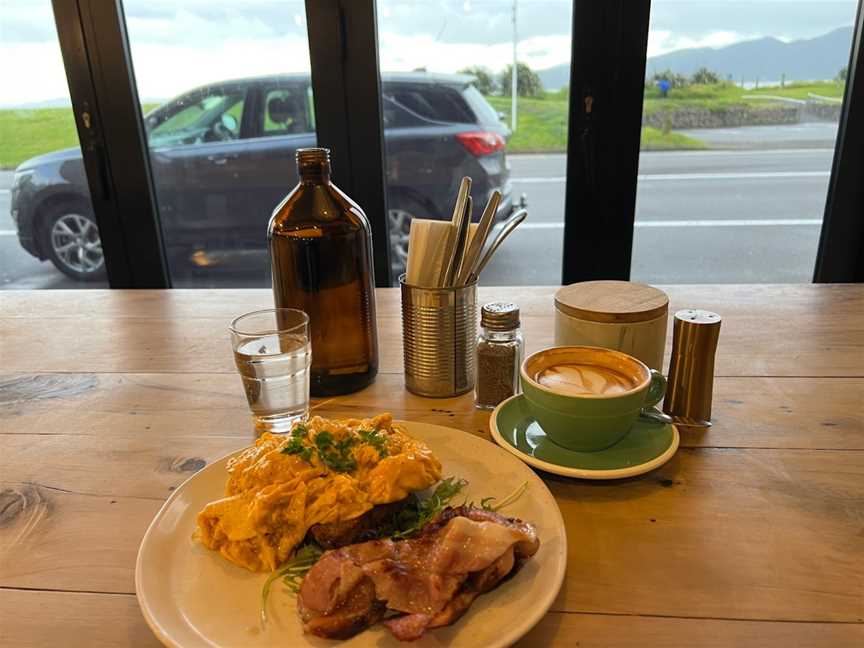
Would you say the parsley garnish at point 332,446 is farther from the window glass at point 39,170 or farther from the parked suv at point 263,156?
the window glass at point 39,170

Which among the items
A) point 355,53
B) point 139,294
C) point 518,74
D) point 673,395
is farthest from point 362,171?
point 673,395

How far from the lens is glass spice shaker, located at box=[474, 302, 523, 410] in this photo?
972mm

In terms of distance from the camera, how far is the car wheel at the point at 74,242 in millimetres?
3268

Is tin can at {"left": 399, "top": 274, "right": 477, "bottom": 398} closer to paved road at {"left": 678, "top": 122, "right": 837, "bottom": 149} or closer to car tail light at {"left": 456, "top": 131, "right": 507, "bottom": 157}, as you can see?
car tail light at {"left": 456, "top": 131, "right": 507, "bottom": 157}

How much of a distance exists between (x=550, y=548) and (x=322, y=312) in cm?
55

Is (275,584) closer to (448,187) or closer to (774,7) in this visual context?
(448,187)

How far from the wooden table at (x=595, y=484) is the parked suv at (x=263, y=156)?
1.52m

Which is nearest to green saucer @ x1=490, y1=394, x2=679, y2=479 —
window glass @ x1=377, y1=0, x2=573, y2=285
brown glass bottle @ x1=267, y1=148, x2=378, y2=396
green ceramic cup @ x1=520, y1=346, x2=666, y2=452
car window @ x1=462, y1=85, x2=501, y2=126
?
green ceramic cup @ x1=520, y1=346, x2=666, y2=452

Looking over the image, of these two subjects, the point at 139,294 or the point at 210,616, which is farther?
the point at 139,294

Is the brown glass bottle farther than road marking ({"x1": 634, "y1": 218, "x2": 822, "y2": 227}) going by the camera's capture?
No

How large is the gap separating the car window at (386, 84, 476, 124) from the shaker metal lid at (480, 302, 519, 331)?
74.2 inches

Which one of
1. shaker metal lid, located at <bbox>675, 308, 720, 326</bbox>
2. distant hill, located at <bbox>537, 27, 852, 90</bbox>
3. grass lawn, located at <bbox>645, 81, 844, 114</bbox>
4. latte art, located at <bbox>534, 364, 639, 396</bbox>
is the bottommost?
latte art, located at <bbox>534, 364, 639, 396</bbox>

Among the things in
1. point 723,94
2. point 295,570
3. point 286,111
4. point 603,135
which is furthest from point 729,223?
point 295,570

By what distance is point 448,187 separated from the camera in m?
2.91
